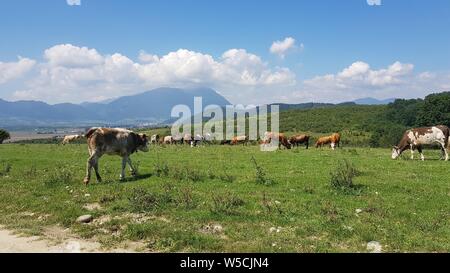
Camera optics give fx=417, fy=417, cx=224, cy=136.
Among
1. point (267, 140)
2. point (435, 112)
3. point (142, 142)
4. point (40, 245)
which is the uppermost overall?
point (435, 112)

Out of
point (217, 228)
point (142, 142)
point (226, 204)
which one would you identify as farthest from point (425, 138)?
point (217, 228)

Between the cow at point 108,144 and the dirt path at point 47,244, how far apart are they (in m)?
6.67

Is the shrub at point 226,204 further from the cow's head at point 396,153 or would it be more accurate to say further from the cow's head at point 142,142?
the cow's head at point 396,153

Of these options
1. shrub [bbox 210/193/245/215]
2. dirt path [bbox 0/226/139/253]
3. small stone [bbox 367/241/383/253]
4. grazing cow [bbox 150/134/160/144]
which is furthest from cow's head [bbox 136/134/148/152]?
grazing cow [bbox 150/134/160/144]

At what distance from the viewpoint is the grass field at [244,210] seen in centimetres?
969

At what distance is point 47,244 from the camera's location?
32.6 feet

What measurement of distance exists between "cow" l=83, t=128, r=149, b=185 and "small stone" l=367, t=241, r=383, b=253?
38.9 feet

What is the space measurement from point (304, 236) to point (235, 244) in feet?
5.76

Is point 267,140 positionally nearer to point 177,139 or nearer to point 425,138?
point 425,138

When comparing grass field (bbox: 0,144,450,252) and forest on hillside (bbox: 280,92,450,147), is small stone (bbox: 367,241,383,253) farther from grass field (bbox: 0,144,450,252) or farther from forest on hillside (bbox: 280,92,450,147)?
forest on hillside (bbox: 280,92,450,147)

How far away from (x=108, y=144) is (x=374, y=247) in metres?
12.7

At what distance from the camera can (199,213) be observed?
11898mm
